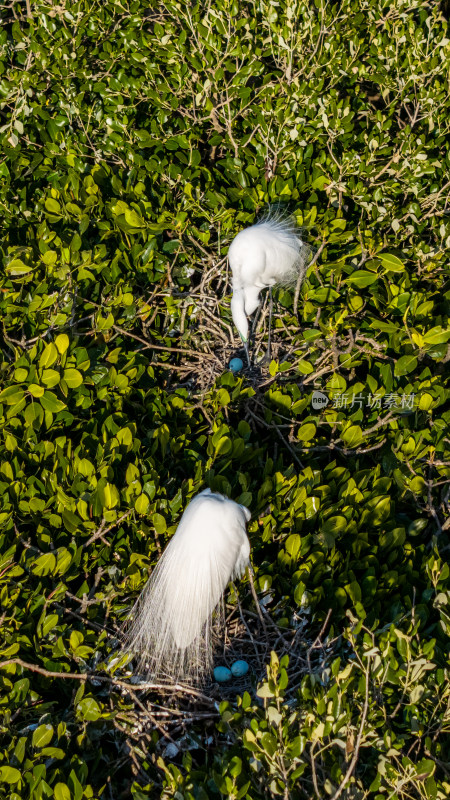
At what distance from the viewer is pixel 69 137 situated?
101 inches

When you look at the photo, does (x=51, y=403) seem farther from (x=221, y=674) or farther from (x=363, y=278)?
(x=363, y=278)

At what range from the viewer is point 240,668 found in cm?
151

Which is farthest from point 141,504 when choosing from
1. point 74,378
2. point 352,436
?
point 352,436

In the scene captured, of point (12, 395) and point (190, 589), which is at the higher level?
point (12, 395)

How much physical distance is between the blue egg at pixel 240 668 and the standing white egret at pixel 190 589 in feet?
0.19

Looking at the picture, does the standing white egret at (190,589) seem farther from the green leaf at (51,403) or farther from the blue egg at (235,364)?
the blue egg at (235,364)

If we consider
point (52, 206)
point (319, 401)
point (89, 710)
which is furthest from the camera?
point (52, 206)

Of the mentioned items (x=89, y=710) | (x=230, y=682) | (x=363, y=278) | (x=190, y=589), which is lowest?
(x=230, y=682)

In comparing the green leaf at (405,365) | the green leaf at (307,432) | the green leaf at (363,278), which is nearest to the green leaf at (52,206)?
the green leaf at (363,278)

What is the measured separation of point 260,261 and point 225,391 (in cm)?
36

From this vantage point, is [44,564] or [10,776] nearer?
[10,776]

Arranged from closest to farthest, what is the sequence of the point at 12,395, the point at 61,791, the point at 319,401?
the point at 61,791 → the point at 12,395 → the point at 319,401

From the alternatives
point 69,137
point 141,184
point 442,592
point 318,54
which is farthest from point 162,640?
point 318,54

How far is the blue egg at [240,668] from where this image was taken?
4.94ft
